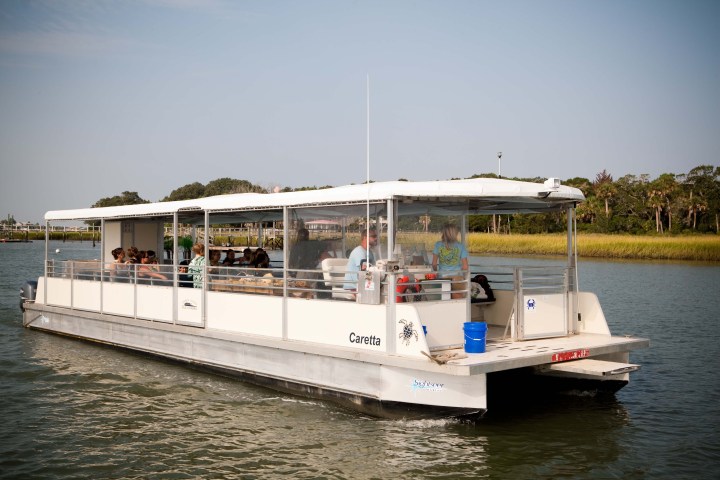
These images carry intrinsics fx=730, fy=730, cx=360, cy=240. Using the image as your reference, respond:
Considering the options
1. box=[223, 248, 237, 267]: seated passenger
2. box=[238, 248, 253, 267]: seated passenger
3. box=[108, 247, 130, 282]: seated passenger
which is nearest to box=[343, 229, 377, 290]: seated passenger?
box=[238, 248, 253, 267]: seated passenger

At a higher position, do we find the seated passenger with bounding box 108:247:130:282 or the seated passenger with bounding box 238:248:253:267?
the seated passenger with bounding box 238:248:253:267

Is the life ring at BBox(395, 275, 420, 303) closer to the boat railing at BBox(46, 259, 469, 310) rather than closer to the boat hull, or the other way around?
the boat railing at BBox(46, 259, 469, 310)

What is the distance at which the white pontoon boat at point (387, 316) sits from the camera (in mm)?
9516

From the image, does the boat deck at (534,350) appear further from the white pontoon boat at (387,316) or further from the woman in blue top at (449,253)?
the woman in blue top at (449,253)

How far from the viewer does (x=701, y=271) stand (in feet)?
127

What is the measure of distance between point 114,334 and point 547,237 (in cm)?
3638

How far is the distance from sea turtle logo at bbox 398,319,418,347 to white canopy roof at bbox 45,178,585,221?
65.1 inches

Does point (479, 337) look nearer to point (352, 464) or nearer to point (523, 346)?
point (523, 346)

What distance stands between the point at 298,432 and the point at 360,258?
2559 mm

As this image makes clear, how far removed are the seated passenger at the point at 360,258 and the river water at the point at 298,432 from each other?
1.87 meters

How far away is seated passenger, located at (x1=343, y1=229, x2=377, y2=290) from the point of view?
10.3 meters

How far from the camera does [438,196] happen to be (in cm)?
976

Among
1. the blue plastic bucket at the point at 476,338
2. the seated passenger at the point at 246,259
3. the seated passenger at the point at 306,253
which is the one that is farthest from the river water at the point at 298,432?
the seated passenger at the point at 246,259

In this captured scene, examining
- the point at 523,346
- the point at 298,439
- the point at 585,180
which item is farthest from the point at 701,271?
the point at 585,180
